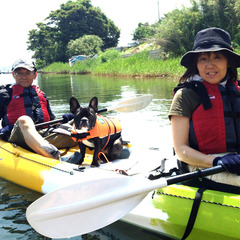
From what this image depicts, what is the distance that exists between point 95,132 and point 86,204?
4.28 feet

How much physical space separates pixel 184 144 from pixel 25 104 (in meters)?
2.39

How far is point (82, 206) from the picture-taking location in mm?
1995

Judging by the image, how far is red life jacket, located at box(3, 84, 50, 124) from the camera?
12.7 feet

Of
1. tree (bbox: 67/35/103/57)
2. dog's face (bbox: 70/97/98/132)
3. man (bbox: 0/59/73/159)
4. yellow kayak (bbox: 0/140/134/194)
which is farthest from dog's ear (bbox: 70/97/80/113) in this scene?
tree (bbox: 67/35/103/57)

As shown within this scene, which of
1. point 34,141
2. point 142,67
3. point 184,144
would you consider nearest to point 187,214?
point 184,144

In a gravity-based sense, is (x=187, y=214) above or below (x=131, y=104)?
below

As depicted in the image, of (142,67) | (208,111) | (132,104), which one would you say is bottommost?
(132,104)

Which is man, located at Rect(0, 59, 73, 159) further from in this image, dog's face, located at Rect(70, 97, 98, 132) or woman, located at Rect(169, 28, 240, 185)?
woman, located at Rect(169, 28, 240, 185)

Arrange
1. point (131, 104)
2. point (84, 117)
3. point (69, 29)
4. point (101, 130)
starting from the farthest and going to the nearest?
point (69, 29), point (131, 104), point (101, 130), point (84, 117)

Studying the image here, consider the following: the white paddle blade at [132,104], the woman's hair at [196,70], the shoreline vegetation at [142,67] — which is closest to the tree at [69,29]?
the shoreline vegetation at [142,67]

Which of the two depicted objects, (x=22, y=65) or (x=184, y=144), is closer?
(x=184, y=144)

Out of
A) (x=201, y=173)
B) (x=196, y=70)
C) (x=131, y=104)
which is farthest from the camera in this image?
(x=131, y=104)

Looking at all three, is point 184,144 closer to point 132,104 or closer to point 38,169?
point 38,169

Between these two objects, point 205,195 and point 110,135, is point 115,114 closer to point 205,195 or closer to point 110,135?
point 110,135
